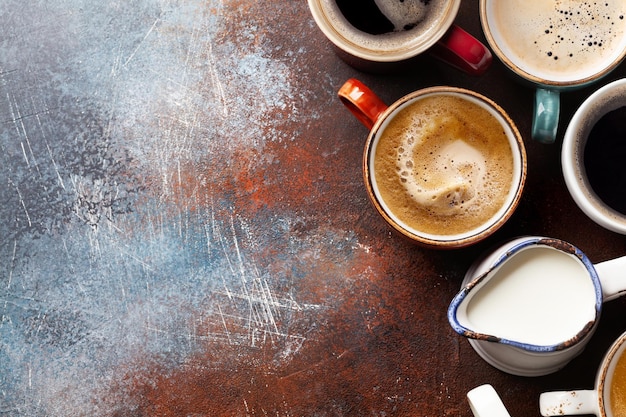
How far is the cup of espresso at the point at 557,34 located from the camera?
1253mm

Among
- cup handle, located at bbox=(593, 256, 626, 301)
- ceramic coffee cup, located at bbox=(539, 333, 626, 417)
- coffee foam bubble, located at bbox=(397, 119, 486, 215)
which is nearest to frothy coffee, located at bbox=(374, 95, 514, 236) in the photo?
coffee foam bubble, located at bbox=(397, 119, 486, 215)

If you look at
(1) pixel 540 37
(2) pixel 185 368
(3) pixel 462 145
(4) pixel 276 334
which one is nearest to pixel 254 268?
(4) pixel 276 334

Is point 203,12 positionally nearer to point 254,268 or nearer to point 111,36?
point 111,36

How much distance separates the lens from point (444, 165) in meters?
1.24

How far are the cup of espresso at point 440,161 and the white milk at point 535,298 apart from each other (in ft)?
0.32

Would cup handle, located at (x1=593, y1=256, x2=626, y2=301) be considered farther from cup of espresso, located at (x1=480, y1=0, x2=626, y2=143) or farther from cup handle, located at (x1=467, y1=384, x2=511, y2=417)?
cup of espresso, located at (x1=480, y1=0, x2=626, y2=143)

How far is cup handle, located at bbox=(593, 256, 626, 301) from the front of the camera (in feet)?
3.70

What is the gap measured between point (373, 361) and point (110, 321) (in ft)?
1.82

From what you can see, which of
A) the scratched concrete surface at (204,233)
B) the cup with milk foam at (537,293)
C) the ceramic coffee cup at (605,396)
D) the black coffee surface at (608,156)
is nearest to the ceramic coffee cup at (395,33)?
the scratched concrete surface at (204,233)

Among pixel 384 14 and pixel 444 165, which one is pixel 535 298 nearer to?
pixel 444 165

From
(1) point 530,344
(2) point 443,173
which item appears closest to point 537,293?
(1) point 530,344

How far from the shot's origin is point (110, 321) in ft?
4.48

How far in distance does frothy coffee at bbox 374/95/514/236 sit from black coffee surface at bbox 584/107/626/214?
16cm

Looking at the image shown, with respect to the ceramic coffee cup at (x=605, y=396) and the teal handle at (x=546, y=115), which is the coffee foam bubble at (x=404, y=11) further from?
the ceramic coffee cup at (x=605, y=396)
